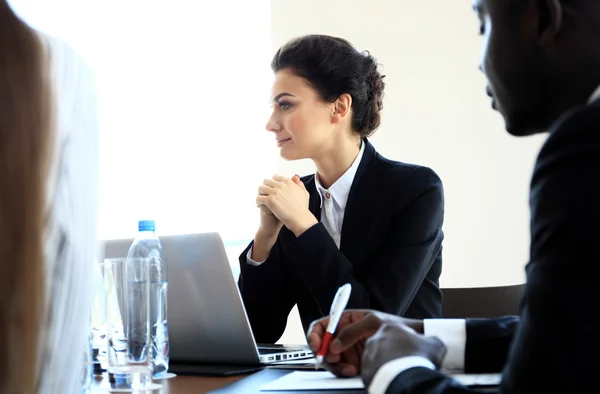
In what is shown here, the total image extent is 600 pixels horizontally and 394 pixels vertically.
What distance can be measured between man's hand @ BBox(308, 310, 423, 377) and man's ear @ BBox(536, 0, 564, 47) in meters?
0.53

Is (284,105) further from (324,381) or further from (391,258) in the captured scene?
(324,381)

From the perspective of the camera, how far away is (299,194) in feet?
6.17

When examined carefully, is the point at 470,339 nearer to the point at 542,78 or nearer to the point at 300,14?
the point at 542,78


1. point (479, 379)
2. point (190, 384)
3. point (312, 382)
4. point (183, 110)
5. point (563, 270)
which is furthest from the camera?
point (183, 110)

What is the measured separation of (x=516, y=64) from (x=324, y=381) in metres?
0.56

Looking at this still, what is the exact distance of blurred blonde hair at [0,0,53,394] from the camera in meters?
0.61

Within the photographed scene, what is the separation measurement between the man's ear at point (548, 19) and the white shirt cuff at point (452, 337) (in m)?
0.50

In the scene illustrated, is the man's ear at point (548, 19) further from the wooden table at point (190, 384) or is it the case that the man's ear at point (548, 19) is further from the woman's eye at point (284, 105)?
the woman's eye at point (284, 105)

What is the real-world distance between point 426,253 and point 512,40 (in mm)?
1136

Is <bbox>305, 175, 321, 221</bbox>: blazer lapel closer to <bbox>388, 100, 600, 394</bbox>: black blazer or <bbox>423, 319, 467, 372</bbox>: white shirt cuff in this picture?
<bbox>423, 319, 467, 372</bbox>: white shirt cuff

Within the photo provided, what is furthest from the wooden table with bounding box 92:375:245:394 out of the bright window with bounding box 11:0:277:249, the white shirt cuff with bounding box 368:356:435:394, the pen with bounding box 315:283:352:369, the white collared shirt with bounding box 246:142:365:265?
the bright window with bounding box 11:0:277:249

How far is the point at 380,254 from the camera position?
6.10ft

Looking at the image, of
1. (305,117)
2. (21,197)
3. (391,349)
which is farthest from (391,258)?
(21,197)

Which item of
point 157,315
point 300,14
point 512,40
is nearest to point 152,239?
point 157,315
